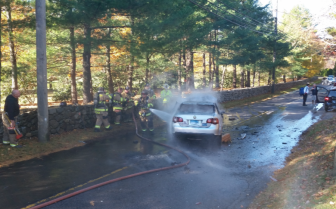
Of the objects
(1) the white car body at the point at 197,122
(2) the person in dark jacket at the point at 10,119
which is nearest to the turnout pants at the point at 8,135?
(2) the person in dark jacket at the point at 10,119

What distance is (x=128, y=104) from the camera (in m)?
13.2

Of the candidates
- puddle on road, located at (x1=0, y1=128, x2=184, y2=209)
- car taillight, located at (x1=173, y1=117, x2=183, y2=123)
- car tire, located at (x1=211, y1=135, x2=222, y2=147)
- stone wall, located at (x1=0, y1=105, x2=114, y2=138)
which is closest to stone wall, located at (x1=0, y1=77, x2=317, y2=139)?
stone wall, located at (x1=0, y1=105, x2=114, y2=138)

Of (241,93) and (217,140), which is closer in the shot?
(217,140)

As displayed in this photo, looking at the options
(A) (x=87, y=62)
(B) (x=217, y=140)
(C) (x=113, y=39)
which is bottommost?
(B) (x=217, y=140)

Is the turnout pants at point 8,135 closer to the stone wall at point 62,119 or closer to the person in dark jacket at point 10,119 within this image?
the person in dark jacket at point 10,119

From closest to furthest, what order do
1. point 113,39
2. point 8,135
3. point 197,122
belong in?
point 8,135
point 197,122
point 113,39

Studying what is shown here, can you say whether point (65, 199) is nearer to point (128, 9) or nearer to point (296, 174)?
point (296, 174)

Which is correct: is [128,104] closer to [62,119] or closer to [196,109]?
[62,119]

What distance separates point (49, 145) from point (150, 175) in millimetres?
4189

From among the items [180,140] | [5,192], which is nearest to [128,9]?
[180,140]

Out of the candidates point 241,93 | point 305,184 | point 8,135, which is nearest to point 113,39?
point 8,135

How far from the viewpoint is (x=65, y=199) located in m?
5.12

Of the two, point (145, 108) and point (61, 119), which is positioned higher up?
point (145, 108)

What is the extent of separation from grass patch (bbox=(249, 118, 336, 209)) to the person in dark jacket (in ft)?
23.0
